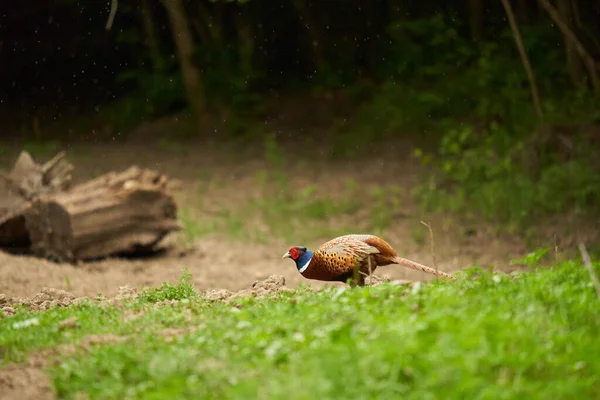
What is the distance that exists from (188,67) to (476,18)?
5348 mm

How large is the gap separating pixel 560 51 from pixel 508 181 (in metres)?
4.07

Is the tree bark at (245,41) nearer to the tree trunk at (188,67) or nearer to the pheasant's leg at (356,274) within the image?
the tree trunk at (188,67)

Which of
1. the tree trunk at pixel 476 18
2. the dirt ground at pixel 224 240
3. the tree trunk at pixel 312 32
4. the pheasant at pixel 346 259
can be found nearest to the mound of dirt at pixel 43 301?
the dirt ground at pixel 224 240

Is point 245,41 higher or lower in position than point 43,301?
higher

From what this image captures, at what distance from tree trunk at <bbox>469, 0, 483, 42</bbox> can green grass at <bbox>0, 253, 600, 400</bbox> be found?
1018 cm

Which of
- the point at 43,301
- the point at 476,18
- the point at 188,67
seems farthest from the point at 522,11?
the point at 43,301

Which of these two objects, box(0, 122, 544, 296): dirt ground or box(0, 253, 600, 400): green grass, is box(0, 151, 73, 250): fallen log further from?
box(0, 253, 600, 400): green grass

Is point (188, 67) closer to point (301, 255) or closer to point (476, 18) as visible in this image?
point (476, 18)

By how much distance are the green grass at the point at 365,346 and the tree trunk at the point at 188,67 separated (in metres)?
10.5

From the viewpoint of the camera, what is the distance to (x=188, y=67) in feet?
51.2

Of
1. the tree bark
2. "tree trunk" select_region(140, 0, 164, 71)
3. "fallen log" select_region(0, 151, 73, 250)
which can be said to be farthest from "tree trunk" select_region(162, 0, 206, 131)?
"fallen log" select_region(0, 151, 73, 250)

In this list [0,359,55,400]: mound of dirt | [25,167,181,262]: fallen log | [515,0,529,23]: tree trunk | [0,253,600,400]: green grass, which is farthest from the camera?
[515,0,529,23]: tree trunk

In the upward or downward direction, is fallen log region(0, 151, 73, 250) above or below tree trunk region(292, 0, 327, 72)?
below

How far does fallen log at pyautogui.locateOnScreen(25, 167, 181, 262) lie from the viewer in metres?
9.02
